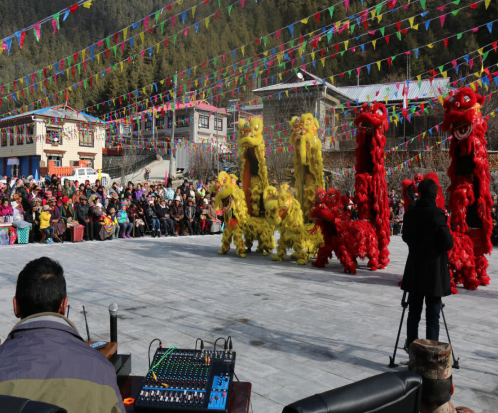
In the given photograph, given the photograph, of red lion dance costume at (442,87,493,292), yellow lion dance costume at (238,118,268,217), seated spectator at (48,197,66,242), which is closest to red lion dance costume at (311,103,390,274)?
red lion dance costume at (442,87,493,292)

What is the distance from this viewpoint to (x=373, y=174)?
892 centimetres

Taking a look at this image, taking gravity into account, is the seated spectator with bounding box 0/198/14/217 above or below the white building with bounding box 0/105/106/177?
below

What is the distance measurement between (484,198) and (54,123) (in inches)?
1206

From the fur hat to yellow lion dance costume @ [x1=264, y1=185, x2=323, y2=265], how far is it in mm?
6595

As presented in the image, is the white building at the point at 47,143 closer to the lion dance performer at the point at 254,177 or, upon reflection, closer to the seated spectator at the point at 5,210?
the seated spectator at the point at 5,210

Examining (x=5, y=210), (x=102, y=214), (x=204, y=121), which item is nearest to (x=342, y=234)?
(x=102, y=214)

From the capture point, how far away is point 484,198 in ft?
24.6

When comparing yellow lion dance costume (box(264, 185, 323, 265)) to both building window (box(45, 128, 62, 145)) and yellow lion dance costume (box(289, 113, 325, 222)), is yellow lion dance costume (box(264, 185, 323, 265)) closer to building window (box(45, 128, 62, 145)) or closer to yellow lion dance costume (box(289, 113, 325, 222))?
yellow lion dance costume (box(289, 113, 325, 222))

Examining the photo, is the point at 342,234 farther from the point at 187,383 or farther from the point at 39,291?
the point at 39,291

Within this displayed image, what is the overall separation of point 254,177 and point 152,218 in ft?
17.0

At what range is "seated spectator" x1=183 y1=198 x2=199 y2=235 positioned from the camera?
1554 centimetres

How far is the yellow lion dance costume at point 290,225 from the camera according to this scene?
953cm

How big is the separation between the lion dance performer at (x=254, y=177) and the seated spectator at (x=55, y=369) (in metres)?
9.04

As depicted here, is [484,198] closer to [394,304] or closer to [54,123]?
[394,304]
